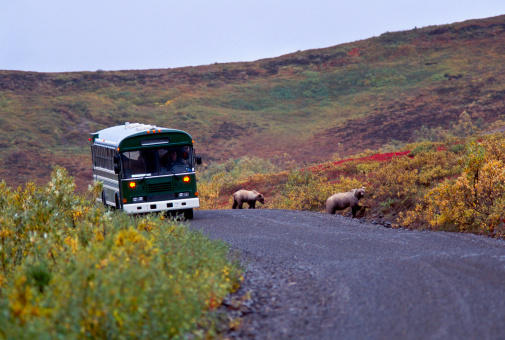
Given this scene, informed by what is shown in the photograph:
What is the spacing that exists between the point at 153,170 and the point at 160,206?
47.1 inches

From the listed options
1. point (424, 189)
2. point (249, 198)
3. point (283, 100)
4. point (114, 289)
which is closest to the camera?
point (114, 289)

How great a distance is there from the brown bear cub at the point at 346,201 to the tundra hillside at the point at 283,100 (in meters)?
29.8

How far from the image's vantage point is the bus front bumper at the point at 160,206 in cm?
1883

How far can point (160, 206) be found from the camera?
62.7 feet

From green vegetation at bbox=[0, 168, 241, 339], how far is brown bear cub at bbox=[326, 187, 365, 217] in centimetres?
1112

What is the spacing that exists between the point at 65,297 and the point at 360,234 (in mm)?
Answer: 10733

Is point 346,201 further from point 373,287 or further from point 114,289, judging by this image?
point 114,289

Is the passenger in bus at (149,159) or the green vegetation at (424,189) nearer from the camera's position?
the green vegetation at (424,189)

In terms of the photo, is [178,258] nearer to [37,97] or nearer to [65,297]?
[65,297]

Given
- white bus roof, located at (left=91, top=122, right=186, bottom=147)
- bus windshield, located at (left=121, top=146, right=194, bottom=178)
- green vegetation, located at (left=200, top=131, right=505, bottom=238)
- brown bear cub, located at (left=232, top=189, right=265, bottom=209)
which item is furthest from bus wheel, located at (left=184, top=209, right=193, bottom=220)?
brown bear cub, located at (left=232, top=189, right=265, bottom=209)

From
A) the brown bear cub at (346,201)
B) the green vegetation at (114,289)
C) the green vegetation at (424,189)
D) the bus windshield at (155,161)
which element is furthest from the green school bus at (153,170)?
the green vegetation at (114,289)

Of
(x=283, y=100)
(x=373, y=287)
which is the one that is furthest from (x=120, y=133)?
(x=283, y=100)

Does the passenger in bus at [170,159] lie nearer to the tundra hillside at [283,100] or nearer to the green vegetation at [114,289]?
the green vegetation at [114,289]

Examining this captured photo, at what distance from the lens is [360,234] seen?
15.5 metres
